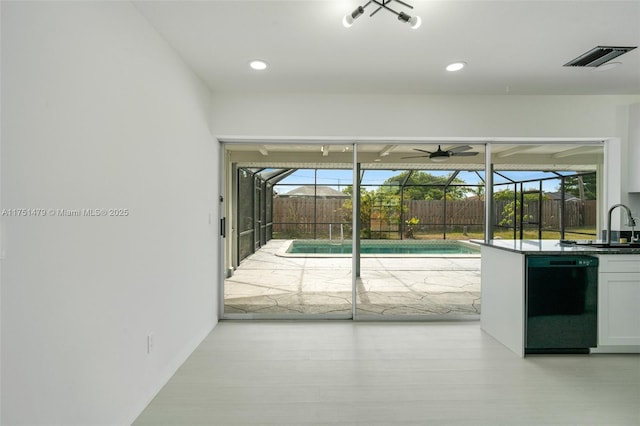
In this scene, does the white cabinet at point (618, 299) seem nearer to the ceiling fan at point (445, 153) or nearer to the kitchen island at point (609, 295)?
the kitchen island at point (609, 295)

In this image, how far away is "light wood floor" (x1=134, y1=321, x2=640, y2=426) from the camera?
2.05m

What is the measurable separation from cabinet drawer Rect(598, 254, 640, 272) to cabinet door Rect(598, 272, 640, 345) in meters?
0.04

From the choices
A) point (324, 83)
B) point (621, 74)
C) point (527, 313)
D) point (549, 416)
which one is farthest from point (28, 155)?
point (621, 74)

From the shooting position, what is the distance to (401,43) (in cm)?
246

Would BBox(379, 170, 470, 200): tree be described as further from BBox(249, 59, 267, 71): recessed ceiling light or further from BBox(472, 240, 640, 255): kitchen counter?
BBox(249, 59, 267, 71): recessed ceiling light

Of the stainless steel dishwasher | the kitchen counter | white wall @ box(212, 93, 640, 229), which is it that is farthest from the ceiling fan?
the stainless steel dishwasher

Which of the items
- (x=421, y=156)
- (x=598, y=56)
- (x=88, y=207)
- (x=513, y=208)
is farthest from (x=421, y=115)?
(x=88, y=207)

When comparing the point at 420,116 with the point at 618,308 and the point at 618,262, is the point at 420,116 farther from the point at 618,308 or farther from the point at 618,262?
the point at 618,308

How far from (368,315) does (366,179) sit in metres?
1.64

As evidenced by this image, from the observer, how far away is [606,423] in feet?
6.54

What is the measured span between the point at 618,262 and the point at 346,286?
9.89 feet

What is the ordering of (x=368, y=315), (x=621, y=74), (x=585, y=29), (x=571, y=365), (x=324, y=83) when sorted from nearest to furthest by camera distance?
(x=585, y=29), (x=571, y=365), (x=621, y=74), (x=324, y=83), (x=368, y=315)

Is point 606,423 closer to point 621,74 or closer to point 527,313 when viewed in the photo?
point 527,313

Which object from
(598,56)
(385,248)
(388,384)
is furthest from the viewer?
(385,248)
